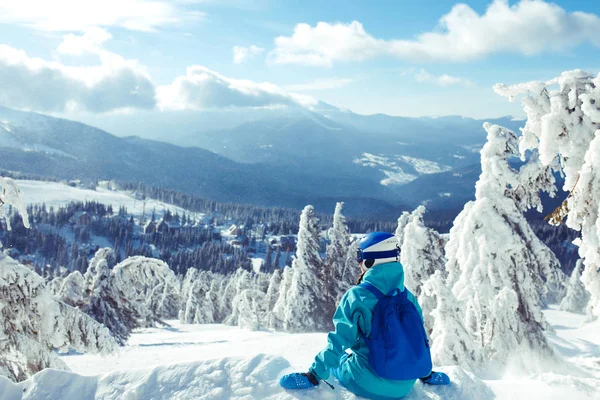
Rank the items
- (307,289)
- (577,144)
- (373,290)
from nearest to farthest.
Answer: (373,290) < (577,144) < (307,289)

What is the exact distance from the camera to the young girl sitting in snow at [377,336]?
13.7 feet

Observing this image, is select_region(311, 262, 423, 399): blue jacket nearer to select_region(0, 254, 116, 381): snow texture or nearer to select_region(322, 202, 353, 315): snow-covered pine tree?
select_region(0, 254, 116, 381): snow texture

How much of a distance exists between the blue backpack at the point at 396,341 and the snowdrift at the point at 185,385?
0.57 metres

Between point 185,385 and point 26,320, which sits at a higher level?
point 185,385

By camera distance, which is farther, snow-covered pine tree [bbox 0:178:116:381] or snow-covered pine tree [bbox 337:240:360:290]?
snow-covered pine tree [bbox 337:240:360:290]

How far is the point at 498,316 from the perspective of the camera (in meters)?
13.8

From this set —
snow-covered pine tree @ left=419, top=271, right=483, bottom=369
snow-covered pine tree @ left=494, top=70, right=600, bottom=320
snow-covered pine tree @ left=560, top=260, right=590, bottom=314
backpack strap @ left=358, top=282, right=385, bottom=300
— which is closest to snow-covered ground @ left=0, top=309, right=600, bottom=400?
backpack strap @ left=358, top=282, right=385, bottom=300

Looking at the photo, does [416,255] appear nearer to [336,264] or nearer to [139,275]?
[336,264]

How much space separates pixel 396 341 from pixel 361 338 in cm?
41

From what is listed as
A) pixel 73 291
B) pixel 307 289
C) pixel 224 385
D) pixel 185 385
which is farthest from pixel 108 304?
pixel 224 385

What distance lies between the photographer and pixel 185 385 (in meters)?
4.47

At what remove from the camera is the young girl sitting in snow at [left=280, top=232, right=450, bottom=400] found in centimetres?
416

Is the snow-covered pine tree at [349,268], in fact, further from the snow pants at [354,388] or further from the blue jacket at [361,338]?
the blue jacket at [361,338]

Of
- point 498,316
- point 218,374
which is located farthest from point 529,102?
point 498,316
